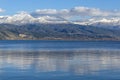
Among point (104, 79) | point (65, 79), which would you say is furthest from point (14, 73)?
point (104, 79)

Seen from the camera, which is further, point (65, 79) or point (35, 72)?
point (35, 72)

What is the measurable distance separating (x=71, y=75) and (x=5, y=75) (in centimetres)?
999

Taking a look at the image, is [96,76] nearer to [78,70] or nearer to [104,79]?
[104,79]

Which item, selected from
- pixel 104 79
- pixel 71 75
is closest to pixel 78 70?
pixel 71 75

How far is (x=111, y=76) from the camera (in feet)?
180

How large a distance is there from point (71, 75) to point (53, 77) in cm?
342

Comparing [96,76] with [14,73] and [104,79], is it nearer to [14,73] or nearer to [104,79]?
[104,79]

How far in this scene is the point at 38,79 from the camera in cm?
5234

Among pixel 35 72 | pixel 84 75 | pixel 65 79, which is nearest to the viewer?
pixel 65 79

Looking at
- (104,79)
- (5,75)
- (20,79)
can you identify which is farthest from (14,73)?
(104,79)

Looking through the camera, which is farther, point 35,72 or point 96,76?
point 35,72

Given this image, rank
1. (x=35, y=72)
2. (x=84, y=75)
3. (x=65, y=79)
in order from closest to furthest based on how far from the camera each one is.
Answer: (x=65, y=79), (x=84, y=75), (x=35, y=72)

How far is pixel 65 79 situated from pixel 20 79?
6.33 m

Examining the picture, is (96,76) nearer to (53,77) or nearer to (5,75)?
(53,77)
